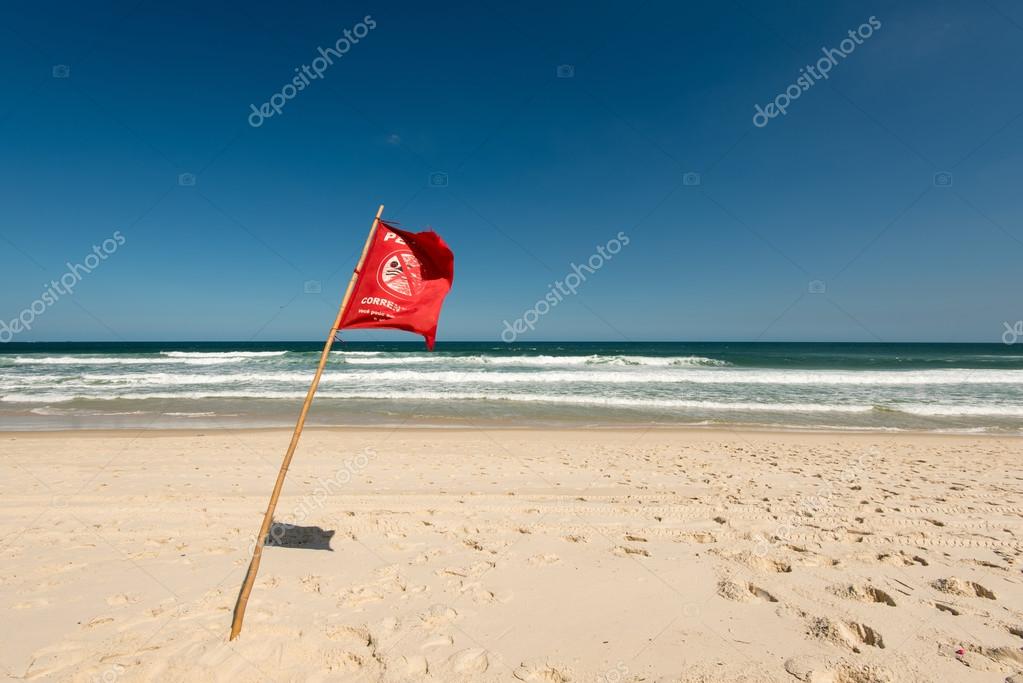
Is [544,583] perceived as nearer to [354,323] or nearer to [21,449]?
[354,323]

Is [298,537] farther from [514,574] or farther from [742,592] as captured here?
[742,592]

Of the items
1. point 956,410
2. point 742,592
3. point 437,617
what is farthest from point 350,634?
point 956,410

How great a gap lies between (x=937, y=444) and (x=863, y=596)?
10296mm

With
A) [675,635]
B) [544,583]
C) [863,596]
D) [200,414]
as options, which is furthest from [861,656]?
[200,414]

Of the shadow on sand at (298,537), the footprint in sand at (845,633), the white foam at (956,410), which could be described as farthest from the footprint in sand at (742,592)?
the white foam at (956,410)

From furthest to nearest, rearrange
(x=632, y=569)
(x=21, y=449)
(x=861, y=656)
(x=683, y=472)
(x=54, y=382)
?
(x=54, y=382) < (x=21, y=449) < (x=683, y=472) < (x=632, y=569) < (x=861, y=656)

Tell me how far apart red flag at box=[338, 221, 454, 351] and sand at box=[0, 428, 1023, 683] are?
2.09 metres

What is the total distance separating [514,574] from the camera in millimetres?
3945

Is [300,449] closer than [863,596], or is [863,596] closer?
[863,596]

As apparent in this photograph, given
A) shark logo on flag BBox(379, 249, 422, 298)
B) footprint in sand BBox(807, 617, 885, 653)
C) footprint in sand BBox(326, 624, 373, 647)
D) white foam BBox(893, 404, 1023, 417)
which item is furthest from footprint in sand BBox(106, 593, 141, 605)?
white foam BBox(893, 404, 1023, 417)

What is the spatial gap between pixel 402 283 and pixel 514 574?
2631 millimetres

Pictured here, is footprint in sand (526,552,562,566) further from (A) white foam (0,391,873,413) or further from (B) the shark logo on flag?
(A) white foam (0,391,873,413)

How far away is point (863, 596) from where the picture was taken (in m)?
3.54

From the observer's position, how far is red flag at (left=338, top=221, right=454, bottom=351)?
11.2 ft
